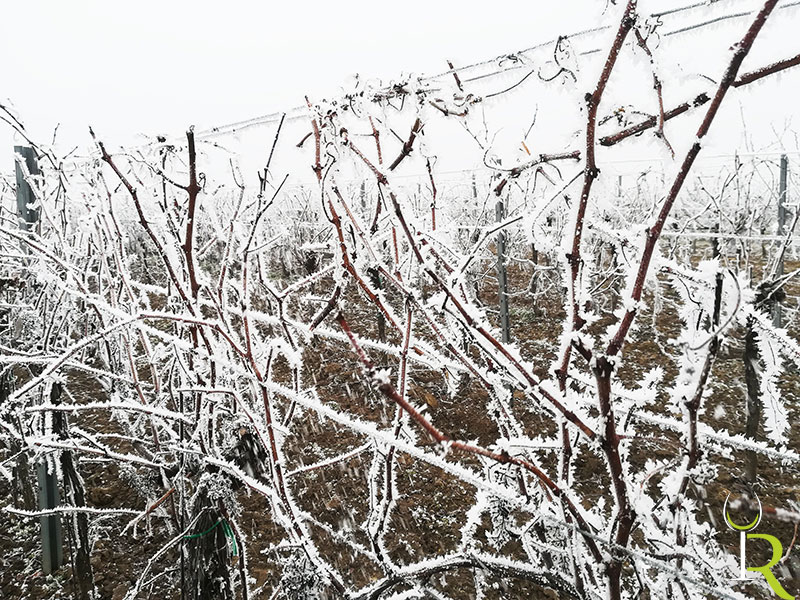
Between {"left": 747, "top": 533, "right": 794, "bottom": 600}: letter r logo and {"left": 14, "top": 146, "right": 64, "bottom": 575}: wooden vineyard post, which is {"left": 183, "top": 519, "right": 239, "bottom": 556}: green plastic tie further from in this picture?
{"left": 14, "top": 146, "right": 64, "bottom": 575}: wooden vineyard post

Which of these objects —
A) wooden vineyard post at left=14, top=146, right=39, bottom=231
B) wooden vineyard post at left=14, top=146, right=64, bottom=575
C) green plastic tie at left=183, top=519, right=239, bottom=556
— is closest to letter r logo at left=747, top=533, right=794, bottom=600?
green plastic tie at left=183, top=519, right=239, bottom=556

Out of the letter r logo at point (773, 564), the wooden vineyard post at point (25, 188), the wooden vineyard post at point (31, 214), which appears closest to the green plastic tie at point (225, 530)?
the letter r logo at point (773, 564)

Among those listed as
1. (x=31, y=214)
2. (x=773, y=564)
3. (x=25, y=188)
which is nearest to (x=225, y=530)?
(x=773, y=564)

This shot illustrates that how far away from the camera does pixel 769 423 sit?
1.95 feet

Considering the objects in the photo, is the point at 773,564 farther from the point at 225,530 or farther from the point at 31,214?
the point at 31,214

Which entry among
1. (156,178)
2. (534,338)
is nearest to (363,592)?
(156,178)

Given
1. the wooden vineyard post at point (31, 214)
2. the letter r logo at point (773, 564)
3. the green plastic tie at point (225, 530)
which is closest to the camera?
the letter r logo at point (773, 564)

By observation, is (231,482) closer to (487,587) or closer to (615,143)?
(615,143)

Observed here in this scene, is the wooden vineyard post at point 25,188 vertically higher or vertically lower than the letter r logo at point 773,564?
higher

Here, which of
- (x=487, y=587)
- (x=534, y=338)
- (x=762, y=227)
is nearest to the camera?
(x=487, y=587)

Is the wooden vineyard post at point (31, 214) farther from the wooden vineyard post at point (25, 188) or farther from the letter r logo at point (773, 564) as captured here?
the letter r logo at point (773, 564)

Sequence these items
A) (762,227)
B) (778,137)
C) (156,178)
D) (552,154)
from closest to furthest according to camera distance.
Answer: (552,154)
(156,178)
(778,137)
(762,227)

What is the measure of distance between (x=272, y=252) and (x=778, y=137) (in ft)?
41.6

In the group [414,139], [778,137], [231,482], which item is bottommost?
[231,482]
